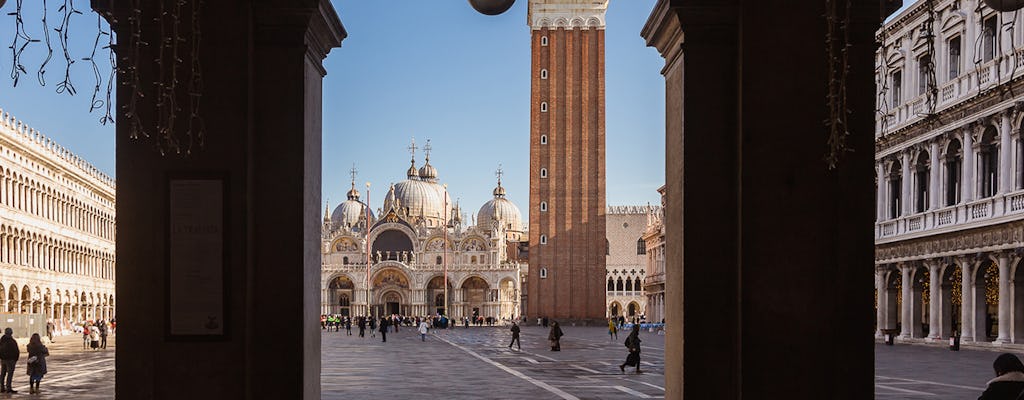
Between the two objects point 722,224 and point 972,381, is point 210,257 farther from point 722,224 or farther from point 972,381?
point 972,381

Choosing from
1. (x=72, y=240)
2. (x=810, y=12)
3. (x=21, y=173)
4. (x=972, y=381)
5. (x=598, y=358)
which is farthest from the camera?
(x=72, y=240)

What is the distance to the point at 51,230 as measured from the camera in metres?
57.9

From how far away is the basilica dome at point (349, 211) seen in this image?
13000 centimetres

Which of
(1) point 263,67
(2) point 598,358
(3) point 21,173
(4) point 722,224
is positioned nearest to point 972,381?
(2) point 598,358

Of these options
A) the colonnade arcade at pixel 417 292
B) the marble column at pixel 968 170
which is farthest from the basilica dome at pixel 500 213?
the marble column at pixel 968 170

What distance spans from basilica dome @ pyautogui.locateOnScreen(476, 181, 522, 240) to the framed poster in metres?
120

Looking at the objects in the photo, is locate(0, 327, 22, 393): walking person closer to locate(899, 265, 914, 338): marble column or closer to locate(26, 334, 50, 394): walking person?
locate(26, 334, 50, 394): walking person

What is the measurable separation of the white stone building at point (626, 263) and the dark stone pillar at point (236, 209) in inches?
4471

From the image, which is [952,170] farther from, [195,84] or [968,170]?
[195,84]

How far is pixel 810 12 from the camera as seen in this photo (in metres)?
5.92

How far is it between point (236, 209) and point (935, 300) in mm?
34239

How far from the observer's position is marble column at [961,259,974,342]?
108 feet

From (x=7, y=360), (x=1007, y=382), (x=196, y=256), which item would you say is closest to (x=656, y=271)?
(x=7, y=360)

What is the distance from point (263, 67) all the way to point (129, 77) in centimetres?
73
